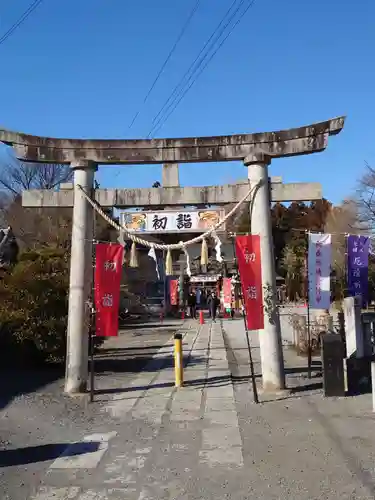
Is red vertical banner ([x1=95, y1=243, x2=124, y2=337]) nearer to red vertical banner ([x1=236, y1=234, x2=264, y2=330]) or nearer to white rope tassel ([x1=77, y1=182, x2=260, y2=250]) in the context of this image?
white rope tassel ([x1=77, y1=182, x2=260, y2=250])

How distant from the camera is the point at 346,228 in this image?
30.0 metres

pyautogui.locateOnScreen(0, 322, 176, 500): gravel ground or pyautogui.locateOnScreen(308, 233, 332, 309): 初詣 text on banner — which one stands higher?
pyautogui.locateOnScreen(308, 233, 332, 309): 初詣 text on banner

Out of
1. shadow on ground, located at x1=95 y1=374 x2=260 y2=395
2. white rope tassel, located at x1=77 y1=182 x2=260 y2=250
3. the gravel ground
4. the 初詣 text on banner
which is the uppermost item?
white rope tassel, located at x1=77 y1=182 x2=260 y2=250

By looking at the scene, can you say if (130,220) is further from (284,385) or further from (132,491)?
(132,491)

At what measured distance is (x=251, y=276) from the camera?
946cm

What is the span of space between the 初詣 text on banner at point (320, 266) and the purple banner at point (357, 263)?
1.31 m

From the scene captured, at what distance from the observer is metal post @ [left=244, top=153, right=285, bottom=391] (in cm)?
952

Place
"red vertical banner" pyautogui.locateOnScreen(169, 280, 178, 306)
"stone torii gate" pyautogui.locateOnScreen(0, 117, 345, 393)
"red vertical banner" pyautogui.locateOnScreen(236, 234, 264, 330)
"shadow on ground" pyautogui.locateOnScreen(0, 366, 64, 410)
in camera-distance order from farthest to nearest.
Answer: "red vertical banner" pyautogui.locateOnScreen(169, 280, 178, 306) → "shadow on ground" pyautogui.locateOnScreen(0, 366, 64, 410) → "stone torii gate" pyautogui.locateOnScreen(0, 117, 345, 393) → "red vertical banner" pyautogui.locateOnScreen(236, 234, 264, 330)

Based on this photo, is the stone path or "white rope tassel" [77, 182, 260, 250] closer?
the stone path

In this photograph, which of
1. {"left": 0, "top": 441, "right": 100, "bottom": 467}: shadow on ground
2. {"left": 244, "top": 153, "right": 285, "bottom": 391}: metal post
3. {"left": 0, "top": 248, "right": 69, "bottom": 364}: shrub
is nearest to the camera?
{"left": 0, "top": 441, "right": 100, "bottom": 467}: shadow on ground

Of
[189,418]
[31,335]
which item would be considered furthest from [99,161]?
[189,418]

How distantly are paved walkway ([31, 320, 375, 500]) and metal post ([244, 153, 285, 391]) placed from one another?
1.61ft

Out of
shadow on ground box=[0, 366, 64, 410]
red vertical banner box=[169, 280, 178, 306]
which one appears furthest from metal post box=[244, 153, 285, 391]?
red vertical banner box=[169, 280, 178, 306]

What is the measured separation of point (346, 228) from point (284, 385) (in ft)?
72.9
